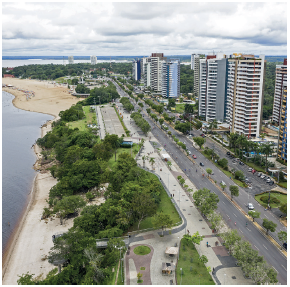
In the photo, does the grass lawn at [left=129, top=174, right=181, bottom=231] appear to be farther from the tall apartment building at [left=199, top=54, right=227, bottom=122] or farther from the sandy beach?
the tall apartment building at [left=199, top=54, right=227, bottom=122]

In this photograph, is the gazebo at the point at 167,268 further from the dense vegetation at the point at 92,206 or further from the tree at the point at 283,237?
the tree at the point at 283,237

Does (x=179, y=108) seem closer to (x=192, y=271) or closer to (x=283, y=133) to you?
(x=283, y=133)

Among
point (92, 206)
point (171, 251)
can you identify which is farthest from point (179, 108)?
point (171, 251)

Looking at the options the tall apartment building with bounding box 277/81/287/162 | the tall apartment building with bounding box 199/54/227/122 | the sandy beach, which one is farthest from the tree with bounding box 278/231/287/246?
the tall apartment building with bounding box 199/54/227/122

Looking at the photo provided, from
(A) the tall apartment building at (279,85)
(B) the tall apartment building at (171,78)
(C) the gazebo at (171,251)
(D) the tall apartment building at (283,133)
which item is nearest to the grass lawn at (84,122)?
(B) the tall apartment building at (171,78)

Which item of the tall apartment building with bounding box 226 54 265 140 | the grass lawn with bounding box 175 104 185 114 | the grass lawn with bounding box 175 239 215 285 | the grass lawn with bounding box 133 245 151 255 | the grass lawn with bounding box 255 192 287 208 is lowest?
the grass lawn with bounding box 175 239 215 285

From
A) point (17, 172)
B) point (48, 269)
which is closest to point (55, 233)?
point (48, 269)
